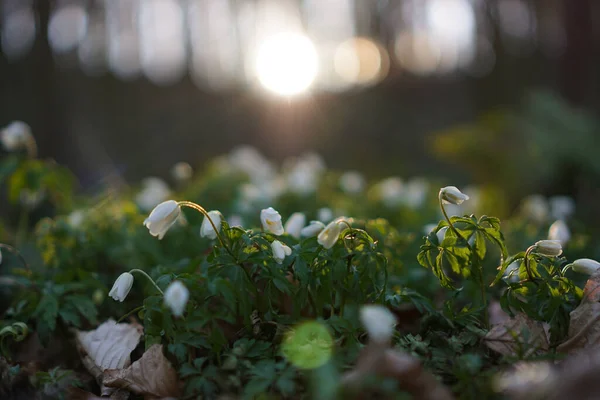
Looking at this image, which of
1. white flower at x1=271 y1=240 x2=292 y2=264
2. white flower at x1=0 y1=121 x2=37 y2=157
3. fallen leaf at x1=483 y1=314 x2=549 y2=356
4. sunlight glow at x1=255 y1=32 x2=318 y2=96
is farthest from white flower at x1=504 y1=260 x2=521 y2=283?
sunlight glow at x1=255 y1=32 x2=318 y2=96

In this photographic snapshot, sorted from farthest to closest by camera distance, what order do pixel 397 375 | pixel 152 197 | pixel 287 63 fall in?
pixel 287 63 < pixel 152 197 < pixel 397 375

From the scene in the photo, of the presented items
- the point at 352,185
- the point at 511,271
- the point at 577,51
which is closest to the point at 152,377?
the point at 511,271

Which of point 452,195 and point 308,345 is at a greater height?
point 452,195

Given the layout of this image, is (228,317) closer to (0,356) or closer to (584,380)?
(0,356)

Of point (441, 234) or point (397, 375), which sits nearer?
point (397, 375)

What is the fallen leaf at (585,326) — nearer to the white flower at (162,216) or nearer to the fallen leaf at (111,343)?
the white flower at (162,216)

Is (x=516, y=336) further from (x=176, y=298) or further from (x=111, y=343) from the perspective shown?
(x=111, y=343)

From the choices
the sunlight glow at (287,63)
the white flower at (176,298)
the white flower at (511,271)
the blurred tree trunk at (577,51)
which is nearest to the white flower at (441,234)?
the white flower at (511,271)
